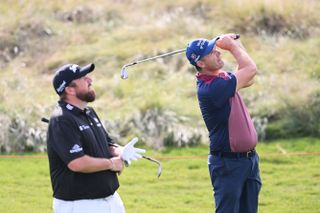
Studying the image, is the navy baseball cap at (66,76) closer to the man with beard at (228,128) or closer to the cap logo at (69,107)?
the cap logo at (69,107)

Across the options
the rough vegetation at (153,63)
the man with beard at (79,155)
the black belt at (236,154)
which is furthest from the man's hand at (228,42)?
the rough vegetation at (153,63)

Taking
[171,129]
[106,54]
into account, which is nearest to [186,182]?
[171,129]

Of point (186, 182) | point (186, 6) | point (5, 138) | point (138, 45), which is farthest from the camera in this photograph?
point (186, 6)

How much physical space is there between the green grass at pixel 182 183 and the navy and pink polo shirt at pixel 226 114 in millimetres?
2289

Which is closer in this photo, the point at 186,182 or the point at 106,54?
the point at 186,182

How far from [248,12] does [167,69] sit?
8.12ft

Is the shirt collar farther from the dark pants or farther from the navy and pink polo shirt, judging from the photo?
the dark pants

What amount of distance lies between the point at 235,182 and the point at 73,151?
146cm

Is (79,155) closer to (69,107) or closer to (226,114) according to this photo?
(69,107)

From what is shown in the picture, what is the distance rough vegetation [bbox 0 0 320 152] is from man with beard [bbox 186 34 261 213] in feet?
16.1

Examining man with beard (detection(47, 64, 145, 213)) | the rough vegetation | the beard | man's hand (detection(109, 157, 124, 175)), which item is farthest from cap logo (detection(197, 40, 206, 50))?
the rough vegetation

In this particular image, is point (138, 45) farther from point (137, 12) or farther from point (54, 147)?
point (54, 147)

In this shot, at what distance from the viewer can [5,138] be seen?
11.1 meters

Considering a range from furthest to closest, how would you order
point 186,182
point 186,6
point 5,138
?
point 186,6 → point 5,138 → point 186,182
